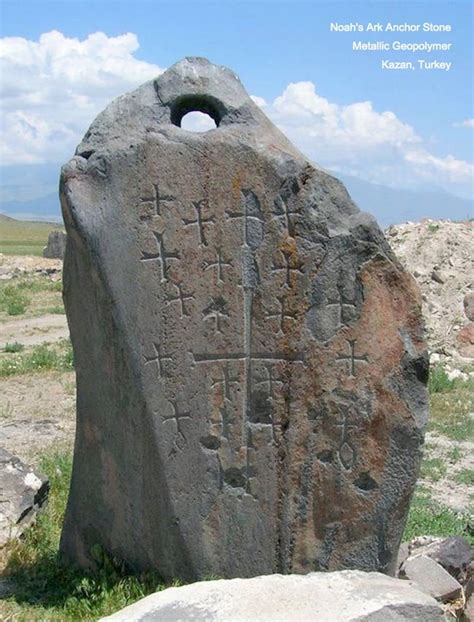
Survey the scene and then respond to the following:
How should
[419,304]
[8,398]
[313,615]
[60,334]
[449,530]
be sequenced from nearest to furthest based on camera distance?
[313,615] → [419,304] → [449,530] → [8,398] → [60,334]

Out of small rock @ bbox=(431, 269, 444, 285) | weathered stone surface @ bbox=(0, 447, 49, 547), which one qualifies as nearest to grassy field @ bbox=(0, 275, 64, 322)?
small rock @ bbox=(431, 269, 444, 285)

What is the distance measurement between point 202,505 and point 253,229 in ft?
4.59

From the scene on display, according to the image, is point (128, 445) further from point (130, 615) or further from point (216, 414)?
point (130, 615)

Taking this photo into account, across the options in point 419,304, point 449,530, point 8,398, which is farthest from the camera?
point 8,398

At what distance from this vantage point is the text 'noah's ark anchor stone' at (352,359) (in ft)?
13.8

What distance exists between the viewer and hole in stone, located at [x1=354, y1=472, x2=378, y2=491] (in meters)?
4.28

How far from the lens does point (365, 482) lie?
4293 mm

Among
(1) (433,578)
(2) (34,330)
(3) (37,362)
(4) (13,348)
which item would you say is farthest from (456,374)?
(2) (34,330)

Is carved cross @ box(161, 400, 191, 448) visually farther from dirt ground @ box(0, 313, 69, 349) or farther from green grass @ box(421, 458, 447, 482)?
dirt ground @ box(0, 313, 69, 349)

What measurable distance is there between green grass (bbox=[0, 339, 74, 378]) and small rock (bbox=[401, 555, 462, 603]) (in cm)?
631

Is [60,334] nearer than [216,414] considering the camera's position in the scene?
No

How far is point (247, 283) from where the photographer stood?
4242mm

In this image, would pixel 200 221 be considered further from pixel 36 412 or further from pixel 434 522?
pixel 36 412

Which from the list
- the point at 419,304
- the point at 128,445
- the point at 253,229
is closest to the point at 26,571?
the point at 128,445
